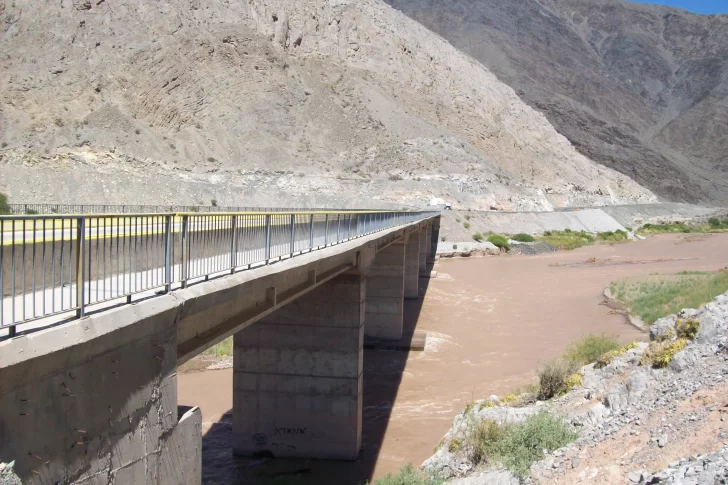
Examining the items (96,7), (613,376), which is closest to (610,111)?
(96,7)

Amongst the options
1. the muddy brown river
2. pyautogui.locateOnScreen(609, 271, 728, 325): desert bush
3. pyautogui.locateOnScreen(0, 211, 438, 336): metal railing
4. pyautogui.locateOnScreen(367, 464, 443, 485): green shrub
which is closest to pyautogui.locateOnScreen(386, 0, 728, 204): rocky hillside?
the muddy brown river

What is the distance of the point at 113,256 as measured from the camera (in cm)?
657

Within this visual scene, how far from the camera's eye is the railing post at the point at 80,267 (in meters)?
5.40

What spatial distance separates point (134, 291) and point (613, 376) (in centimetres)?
886

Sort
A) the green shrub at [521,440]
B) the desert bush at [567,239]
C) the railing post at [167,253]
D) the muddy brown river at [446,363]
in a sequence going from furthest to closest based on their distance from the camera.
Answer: the desert bush at [567,239] → the muddy brown river at [446,363] → the green shrub at [521,440] → the railing post at [167,253]

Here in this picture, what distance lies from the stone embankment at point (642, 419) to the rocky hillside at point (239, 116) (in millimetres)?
49963

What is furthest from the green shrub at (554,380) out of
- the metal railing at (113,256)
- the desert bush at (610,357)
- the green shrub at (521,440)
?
the metal railing at (113,256)

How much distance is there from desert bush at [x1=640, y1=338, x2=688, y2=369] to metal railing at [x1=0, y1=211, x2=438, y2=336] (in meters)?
6.12

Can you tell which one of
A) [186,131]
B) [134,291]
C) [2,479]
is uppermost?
[186,131]

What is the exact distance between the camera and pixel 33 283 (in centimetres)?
529

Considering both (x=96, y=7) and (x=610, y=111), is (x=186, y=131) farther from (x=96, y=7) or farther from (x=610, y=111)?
(x=610, y=111)

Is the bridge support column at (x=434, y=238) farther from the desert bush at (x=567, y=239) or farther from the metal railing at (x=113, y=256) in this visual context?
the metal railing at (x=113, y=256)

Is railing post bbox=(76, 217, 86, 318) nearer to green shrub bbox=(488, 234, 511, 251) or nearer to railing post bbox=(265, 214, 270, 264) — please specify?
railing post bbox=(265, 214, 270, 264)

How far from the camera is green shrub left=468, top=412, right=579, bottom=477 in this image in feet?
30.5
